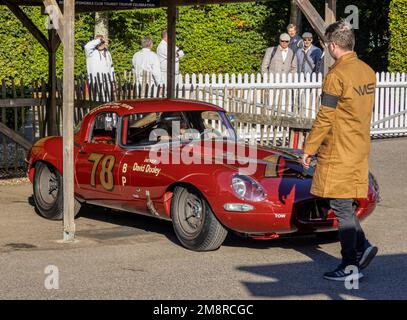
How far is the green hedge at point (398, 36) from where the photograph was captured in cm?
2398

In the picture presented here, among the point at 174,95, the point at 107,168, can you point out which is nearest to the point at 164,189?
the point at 107,168

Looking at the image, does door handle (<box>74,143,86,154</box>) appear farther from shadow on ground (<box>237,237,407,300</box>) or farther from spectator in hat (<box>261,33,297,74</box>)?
spectator in hat (<box>261,33,297,74</box>)

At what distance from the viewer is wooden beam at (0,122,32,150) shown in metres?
15.0

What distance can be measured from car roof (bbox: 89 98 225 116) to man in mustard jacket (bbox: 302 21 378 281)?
3.10m

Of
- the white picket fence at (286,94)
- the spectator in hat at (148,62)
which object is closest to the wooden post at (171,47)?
the white picket fence at (286,94)

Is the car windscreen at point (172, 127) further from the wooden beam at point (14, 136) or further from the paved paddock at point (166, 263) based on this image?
the wooden beam at point (14, 136)

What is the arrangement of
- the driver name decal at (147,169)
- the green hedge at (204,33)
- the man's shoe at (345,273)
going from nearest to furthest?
the man's shoe at (345,273), the driver name decal at (147,169), the green hedge at (204,33)

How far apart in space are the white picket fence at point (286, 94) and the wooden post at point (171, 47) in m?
1.01

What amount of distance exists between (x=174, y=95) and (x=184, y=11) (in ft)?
47.2

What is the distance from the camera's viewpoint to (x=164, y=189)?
980cm

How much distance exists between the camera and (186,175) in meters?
9.57

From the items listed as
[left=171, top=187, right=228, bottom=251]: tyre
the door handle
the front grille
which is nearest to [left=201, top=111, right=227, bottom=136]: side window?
the door handle
